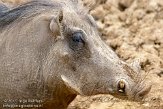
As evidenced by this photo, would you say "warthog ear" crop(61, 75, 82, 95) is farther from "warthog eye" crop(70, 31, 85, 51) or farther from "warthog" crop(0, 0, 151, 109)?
"warthog eye" crop(70, 31, 85, 51)

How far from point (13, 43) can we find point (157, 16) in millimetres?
2742

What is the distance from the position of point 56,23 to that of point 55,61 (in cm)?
25

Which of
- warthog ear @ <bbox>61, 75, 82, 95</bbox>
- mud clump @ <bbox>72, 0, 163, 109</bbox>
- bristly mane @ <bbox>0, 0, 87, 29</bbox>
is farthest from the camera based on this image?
mud clump @ <bbox>72, 0, 163, 109</bbox>

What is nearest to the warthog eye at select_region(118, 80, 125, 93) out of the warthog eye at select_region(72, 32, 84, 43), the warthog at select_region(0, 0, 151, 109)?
the warthog at select_region(0, 0, 151, 109)

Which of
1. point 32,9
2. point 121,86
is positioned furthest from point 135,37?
point 121,86

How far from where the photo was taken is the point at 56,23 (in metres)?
4.27

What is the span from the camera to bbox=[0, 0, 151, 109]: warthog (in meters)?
4.12

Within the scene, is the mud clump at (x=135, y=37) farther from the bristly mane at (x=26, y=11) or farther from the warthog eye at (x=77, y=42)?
the warthog eye at (x=77, y=42)

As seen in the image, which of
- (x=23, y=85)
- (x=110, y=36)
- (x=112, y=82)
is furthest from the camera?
(x=110, y=36)

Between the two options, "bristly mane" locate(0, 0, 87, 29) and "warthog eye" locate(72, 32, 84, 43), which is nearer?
"warthog eye" locate(72, 32, 84, 43)

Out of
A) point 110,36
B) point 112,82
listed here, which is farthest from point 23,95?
point 110,36

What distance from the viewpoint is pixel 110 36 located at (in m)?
6.61

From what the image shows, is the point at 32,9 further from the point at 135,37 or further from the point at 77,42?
the point at 135,37

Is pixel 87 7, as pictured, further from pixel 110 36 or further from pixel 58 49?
pixel 110 36
